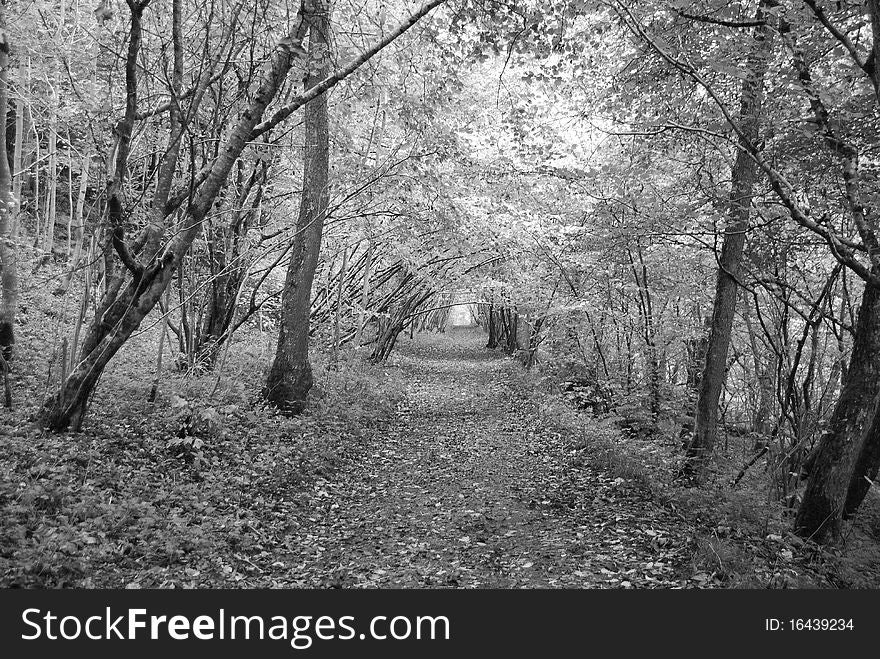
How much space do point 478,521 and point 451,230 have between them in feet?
29.8

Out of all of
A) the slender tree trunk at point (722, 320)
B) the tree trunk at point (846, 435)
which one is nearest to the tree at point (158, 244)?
the slender tree trunk at point (722, 320)

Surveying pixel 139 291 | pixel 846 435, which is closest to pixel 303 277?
pixel 139 291

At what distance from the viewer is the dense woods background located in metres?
4.98

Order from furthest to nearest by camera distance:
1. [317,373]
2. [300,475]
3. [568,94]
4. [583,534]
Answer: [317,373]
[568,94]
[300,475]
[583,534]

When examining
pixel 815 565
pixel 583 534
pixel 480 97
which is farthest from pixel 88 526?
pixel 480 97

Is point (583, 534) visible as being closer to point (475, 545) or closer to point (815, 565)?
point (475, 545)

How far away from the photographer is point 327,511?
6.48 meters

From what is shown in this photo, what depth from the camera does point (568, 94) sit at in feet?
25.8

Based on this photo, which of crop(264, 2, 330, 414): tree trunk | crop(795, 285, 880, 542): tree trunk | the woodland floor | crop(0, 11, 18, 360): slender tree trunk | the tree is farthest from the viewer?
crop(264, 2, 330, 414): tree trunk

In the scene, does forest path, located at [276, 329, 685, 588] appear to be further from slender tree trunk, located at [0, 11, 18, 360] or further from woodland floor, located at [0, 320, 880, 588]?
slender tree trunk, located at [0, 11, 18, 360]

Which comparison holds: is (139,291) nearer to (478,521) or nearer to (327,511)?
(327,511)

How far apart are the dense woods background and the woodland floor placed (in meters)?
0.05

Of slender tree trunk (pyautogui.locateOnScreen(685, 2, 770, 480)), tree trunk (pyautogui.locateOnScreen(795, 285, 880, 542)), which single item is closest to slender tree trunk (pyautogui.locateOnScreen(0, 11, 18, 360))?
slender tree trunk (pyautogui.locateOnScreen(685, 2, 770, 480))

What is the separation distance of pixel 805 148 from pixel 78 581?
8192 millimetres
